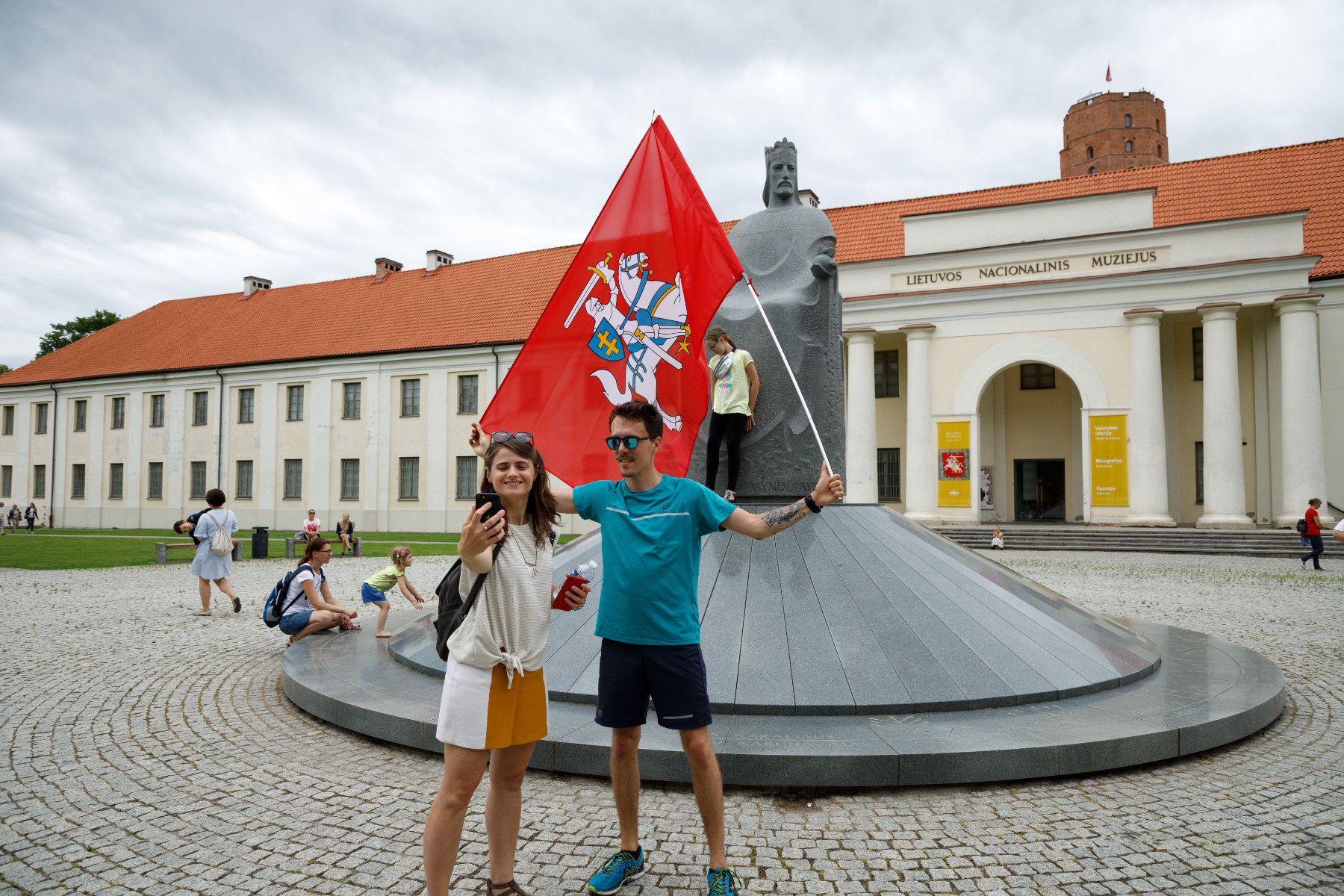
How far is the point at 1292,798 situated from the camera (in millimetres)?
4219

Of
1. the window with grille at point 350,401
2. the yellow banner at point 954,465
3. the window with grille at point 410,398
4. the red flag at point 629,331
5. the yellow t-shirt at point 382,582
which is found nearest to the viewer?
the red flag at point 629,331

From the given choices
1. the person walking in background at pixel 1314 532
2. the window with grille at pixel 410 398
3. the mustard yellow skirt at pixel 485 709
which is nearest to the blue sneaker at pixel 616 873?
the mustard yellow skirt at pixel 485 709

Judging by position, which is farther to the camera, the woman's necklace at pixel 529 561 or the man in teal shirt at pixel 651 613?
the man in teal shirt at pixel 651 613

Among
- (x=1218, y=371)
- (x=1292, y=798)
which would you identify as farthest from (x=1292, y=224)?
(x=1292, y=798)

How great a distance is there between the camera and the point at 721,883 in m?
3.03

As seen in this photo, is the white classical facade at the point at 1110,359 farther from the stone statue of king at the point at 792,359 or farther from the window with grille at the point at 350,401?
the window with grille at the point at 350,401

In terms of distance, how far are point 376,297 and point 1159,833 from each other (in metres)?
42.9

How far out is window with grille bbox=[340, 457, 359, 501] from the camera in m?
38.1

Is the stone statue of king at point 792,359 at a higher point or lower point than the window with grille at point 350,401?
lower

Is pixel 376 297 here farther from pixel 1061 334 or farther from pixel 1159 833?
pixel 1159 833

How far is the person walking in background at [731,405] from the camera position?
7.56 m

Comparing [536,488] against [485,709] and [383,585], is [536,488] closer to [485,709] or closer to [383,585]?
[485,709]

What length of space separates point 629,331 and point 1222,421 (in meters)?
27.8

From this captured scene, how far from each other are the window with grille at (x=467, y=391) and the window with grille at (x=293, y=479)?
28.6 feet
